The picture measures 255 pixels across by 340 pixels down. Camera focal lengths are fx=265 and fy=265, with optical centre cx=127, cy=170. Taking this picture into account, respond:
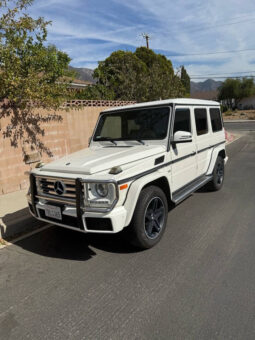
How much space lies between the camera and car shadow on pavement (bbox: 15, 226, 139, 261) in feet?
11.8

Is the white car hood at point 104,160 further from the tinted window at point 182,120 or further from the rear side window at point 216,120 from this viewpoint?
the rear side window at point 216,120

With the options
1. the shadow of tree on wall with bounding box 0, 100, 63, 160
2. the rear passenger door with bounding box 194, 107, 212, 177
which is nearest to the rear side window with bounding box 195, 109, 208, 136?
the rear passenger door with bounding box 194, 107, 212, 177

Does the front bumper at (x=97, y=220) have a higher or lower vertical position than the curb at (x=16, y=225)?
higher

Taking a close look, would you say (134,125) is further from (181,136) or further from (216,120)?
(216,120)

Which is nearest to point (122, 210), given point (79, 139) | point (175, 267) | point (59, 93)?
point (175, 267)

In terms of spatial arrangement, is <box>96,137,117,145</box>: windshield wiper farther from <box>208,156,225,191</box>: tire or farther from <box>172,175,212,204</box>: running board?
<box>208,156,225,191</box>: tire

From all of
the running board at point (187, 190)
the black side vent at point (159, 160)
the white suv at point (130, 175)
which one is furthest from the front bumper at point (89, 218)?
the running board at point (187, 190)

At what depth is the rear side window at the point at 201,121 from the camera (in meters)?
5.01

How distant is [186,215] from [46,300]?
2834 mm

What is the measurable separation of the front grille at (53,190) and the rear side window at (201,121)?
283 cm

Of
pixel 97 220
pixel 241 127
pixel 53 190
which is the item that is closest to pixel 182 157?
pixel 97 220

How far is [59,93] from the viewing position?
664 cm

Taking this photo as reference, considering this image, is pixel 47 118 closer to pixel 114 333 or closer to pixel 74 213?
pixel 74 213

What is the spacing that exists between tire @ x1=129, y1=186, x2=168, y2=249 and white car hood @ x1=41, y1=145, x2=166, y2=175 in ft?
1.58
